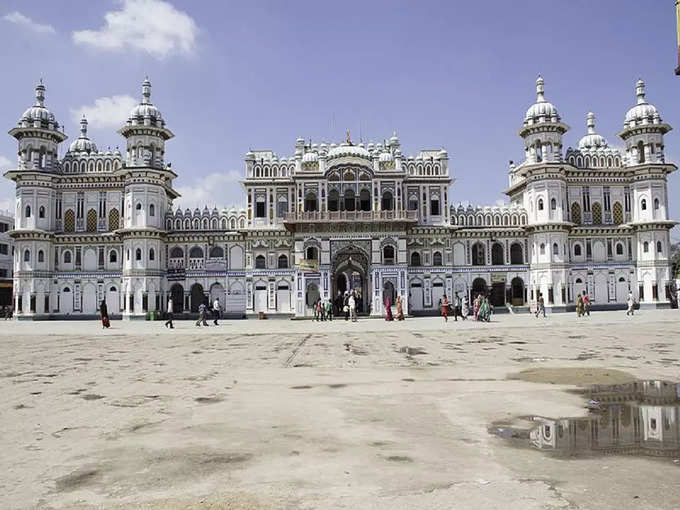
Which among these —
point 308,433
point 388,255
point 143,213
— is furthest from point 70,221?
point 308,433

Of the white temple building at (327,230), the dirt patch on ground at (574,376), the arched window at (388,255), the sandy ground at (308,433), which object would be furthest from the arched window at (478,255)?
the dirt patch on ground at (574,376)

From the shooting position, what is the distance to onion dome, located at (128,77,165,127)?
140 feet

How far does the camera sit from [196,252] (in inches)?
1724

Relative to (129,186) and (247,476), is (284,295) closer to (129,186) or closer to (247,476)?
(129,186)

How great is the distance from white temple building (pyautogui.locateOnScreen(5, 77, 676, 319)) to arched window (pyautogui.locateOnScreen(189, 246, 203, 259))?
0.08m

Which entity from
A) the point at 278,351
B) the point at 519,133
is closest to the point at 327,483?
the point at 278,351

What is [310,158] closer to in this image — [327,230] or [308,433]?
[327,230]

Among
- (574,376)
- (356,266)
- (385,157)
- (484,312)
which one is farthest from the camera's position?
(356,266)

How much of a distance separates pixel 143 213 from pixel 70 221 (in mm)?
6908

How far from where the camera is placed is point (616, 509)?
4215 mm

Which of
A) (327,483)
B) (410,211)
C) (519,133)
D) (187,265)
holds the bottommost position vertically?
(327,483)

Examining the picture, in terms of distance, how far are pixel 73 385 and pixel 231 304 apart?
1289 inches

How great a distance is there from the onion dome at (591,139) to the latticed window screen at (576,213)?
762 centimetres

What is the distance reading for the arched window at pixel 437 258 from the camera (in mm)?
43219
